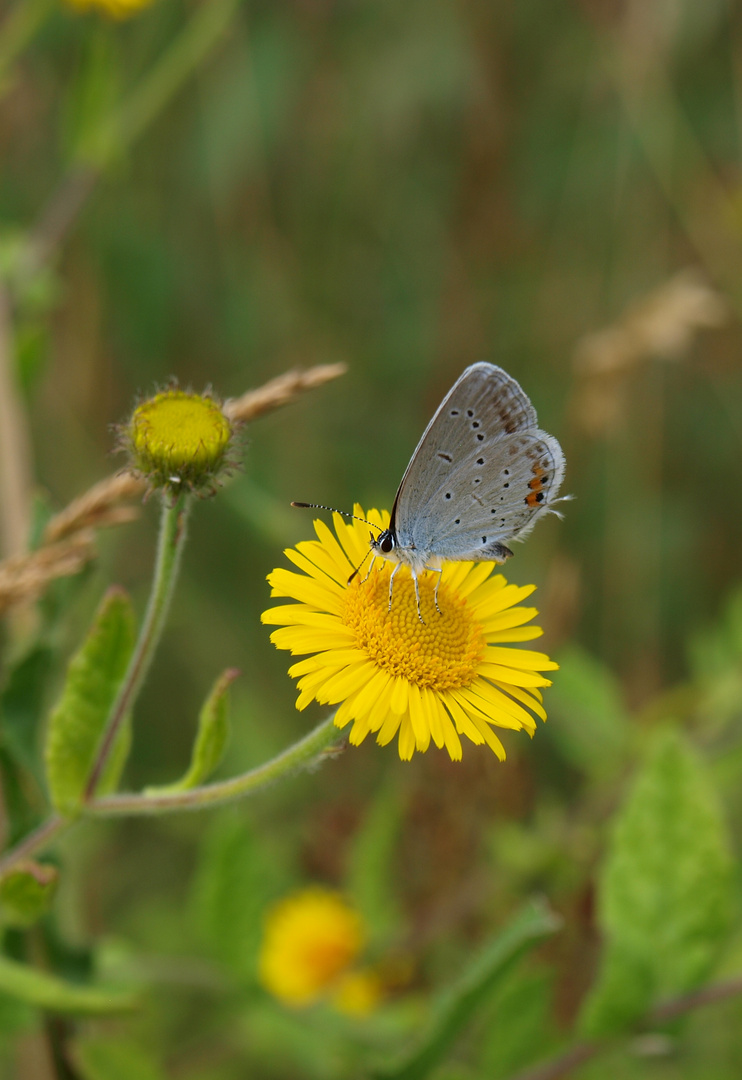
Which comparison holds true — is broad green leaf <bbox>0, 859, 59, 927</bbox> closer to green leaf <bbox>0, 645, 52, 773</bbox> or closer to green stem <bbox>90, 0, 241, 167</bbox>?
green leaf <bbox>0, 645, 52, 773</bbox>

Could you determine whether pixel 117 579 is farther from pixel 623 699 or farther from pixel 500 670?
pixel 500 670

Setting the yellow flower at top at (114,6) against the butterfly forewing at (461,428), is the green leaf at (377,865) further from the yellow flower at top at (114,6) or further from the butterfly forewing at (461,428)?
the yellow flower at top at (114,6)

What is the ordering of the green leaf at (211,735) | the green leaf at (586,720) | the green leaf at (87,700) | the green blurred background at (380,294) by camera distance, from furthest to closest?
1. the green blurred background at (380,294)
2. the green leaf at (586,720)
3. the green leaf at (87,700)
4. the green leaf at (211,735)

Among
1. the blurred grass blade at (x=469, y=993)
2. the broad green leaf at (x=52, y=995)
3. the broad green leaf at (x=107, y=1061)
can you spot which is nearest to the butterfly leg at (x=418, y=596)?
the blurred grass blade at (x=469, y=993)

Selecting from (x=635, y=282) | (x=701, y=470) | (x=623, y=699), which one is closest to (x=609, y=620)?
(x=623, y=699)

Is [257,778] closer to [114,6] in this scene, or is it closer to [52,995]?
[52,995]

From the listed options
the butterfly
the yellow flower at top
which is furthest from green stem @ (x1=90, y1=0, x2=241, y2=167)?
the butterfly

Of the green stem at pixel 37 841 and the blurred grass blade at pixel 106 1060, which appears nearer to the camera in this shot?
the green stem at pixel 37 841
